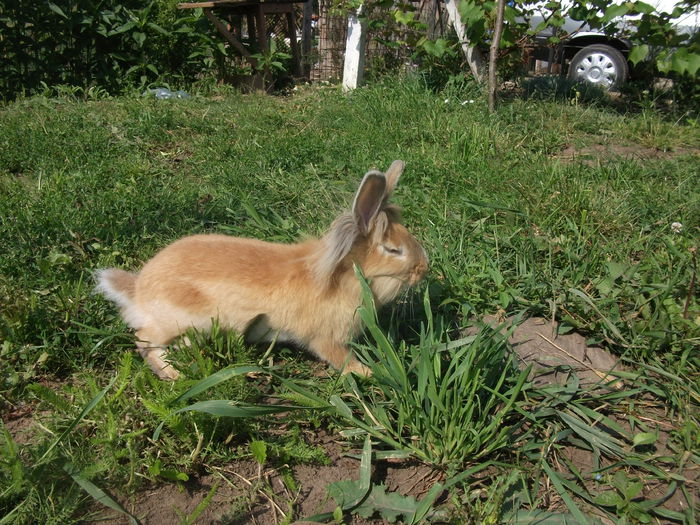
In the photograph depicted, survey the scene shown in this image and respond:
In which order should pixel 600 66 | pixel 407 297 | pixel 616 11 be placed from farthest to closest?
pixel 600 66, pixel 616 11, pixel 407 297

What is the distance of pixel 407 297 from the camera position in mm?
3051

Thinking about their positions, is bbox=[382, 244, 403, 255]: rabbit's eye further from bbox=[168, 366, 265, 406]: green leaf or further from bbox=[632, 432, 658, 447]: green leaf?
bbox=[632, 432, 658, 447]: green leaf

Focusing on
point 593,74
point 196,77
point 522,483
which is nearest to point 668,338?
point 522,483

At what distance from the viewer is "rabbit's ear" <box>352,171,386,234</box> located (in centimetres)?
238

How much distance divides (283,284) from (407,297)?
76 cm

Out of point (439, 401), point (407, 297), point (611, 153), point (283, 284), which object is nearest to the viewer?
point (439, 401)

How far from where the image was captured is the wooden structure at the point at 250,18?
7930 millimetres

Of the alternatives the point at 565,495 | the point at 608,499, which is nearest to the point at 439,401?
the point at 565,495

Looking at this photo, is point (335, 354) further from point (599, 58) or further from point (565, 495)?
point (599, 58)

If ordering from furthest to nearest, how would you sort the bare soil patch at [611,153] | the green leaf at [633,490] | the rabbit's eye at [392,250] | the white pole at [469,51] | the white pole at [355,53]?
the white pole at [355,53]
the white pole at [469,51]
the bare soil patch at [611,153]
the rabbit's eye at [392,250]
the green leaf at [633,490]

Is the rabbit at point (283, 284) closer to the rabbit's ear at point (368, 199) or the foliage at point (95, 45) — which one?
the rabbit's ear at point (368, 199)

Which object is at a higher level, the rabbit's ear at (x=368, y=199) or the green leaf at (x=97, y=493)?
the rabbit's ear at (x=368, y=199)

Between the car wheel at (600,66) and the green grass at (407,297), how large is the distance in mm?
2666

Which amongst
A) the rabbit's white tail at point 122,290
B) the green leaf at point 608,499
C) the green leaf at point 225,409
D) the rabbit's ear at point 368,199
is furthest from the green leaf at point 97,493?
the green leaf at point 608,499
